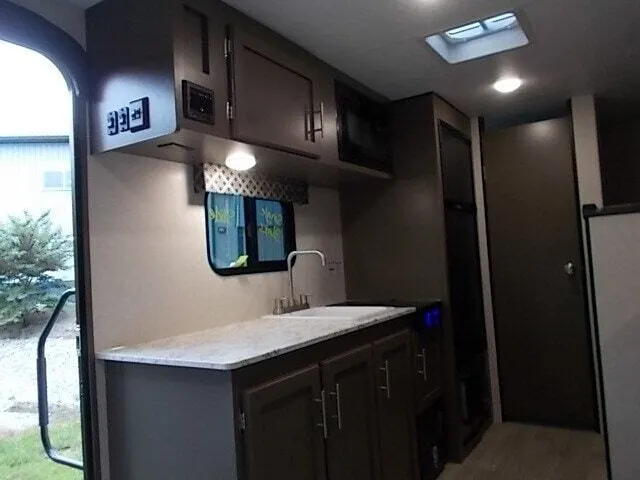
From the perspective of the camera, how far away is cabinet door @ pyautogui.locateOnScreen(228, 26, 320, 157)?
6.22ft

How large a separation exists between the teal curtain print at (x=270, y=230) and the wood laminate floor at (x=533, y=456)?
60.7 inches

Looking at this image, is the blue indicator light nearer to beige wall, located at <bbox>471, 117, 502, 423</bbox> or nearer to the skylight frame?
beige wall, located at <bbox>471, 117, 502, 423</bbox>

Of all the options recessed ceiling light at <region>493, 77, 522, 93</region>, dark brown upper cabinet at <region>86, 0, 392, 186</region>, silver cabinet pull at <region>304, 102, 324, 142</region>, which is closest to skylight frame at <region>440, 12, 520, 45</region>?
recessed ceiling light at <region>493, 77, 522, 93</region>

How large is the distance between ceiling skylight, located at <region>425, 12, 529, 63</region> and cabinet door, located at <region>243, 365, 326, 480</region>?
1657 mm

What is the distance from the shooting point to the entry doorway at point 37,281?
1939 mm

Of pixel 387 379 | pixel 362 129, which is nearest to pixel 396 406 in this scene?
pixel 387 379

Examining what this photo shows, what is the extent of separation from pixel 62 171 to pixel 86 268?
0.46m

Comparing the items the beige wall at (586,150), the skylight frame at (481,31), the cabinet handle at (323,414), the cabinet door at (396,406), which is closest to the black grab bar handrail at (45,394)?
the cabinet handle at (323,414)

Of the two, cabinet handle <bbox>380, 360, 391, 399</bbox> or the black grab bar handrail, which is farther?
cabinet handle <bbox>380, 360, 391, 399</bbox>

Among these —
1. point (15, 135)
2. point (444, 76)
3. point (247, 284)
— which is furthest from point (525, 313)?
point (15, 135)

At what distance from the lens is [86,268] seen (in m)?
1.79

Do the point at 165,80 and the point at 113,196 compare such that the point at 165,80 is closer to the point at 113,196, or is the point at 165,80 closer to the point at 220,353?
the point at 113,196

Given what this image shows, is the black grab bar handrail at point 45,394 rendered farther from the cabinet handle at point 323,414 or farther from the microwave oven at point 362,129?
the microwave oven at point 362,129

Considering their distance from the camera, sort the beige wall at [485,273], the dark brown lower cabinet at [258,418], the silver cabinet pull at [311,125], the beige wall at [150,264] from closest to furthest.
Result: 1. the dark brown lower cabinet at [258,418]
2. the beige wall at [150,264]
3. the silver cabinet pull at [311,125]
4. the beige wall at [485,273]
